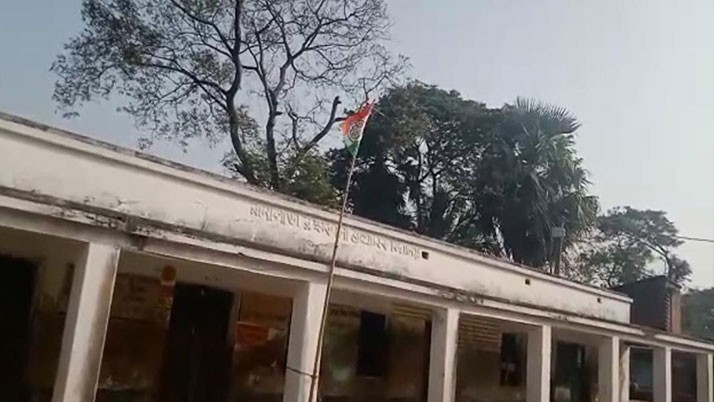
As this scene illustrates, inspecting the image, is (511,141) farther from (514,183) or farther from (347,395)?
(347,395)

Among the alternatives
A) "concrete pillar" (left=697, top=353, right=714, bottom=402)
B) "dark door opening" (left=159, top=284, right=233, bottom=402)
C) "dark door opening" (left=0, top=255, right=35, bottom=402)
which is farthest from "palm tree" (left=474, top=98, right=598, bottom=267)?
"dark door opening" (left=0, top=255, right=35, bottom=402)

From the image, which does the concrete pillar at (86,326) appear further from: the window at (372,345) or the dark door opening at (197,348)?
the window at (372,345)

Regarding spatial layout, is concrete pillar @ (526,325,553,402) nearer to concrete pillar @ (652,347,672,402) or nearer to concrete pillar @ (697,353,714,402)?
concrete pillar @ (652,347,672,402)

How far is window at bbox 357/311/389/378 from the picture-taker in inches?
554

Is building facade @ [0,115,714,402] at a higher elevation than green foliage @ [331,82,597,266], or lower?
lower

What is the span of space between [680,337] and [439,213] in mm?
11723

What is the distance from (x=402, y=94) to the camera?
27.5 m

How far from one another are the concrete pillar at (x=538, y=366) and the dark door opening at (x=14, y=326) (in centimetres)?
908

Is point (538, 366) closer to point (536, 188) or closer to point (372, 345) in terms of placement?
point (372, 345)

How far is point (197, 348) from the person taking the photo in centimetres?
1157

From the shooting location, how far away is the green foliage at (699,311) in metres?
41.8

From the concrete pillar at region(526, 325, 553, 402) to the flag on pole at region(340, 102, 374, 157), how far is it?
6.70 metres

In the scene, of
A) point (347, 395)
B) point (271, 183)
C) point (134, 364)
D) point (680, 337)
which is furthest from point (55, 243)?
point (680, 337)

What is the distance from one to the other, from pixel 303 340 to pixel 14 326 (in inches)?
141
